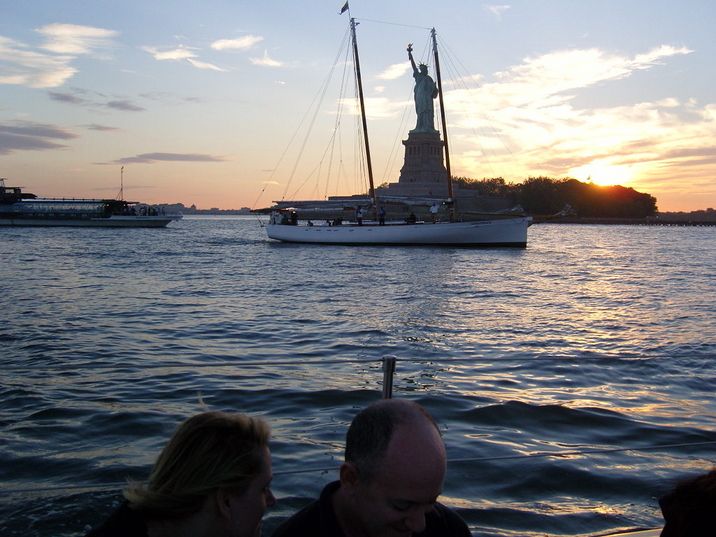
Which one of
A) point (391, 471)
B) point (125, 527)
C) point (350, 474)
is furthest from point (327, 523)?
point (125, 527)

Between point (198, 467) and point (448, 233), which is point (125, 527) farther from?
point (448, 233)

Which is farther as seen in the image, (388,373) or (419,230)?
(419,230)

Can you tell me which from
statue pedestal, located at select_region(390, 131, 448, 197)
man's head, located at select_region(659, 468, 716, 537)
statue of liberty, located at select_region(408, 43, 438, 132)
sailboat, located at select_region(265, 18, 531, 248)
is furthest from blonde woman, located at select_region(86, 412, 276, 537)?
statue pedestal, located at select_region(390, 131, 448, 197)

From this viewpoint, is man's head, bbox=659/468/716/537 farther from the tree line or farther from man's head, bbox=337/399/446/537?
the tree line

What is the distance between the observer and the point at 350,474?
2137 mm

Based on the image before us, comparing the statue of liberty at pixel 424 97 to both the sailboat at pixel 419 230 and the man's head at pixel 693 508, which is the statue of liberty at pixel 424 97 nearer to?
the sailboat at pixel 419 230

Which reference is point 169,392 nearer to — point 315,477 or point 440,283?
point 315,477

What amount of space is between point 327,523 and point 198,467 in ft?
1.59

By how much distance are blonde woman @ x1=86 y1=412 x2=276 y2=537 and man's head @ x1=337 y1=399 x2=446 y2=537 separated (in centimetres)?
27

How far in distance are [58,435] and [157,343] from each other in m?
5.62

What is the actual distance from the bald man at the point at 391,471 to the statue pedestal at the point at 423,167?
88.5m

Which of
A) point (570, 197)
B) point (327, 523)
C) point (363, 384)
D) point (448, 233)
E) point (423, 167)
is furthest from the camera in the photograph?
point (570, 197)

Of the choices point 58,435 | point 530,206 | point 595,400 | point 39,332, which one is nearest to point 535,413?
point 595,400

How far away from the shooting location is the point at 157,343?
41.4 feet
